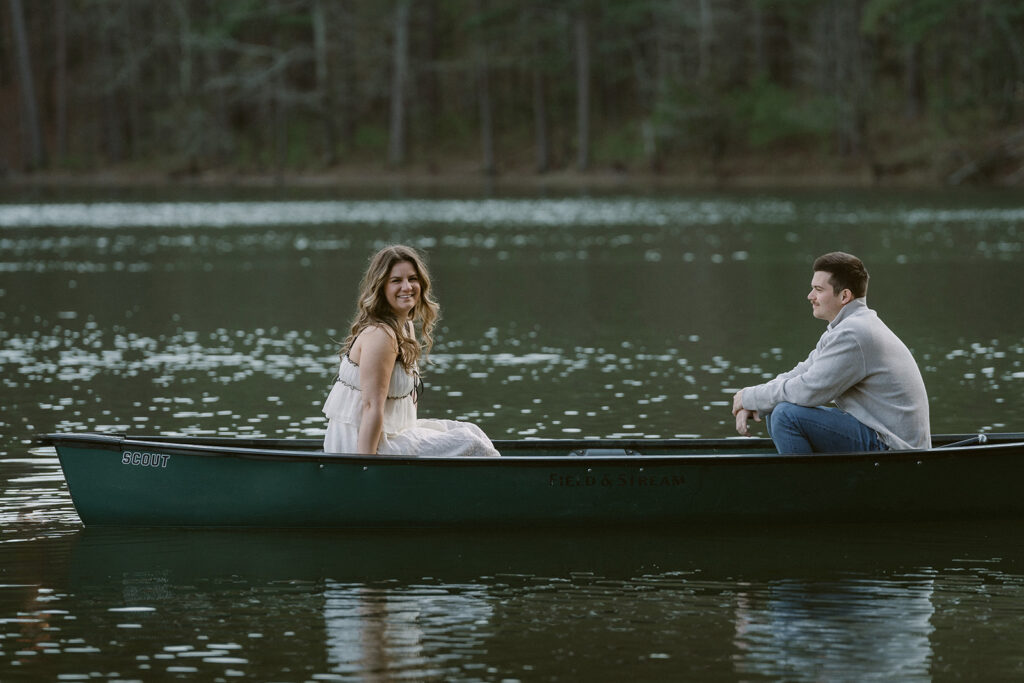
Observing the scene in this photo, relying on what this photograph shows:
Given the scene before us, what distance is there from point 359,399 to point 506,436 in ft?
11.3

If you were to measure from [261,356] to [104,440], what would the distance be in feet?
27.8

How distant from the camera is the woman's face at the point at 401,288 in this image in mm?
9273

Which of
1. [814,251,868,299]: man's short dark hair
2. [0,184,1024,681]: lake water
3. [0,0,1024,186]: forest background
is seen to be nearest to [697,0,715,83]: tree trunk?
[0,0,1024,186]: forest background

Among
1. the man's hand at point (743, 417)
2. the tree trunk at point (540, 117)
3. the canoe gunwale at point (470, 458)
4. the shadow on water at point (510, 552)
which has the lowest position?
the shadow on water at point (510, 552)

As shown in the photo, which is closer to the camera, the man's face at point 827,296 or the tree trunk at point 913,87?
the man's face at point 827,296

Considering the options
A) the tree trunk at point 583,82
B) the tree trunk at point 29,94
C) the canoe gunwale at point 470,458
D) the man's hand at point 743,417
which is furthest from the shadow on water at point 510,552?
the tree trunk at point 29,94

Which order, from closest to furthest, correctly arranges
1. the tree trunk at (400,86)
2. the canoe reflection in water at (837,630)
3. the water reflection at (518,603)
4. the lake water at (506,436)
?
1. the canoe reflection in water at (837,630)
2. the water reflection at (518,603)
3. the lake water at (506,436)
4. the tree trunk at (400,86)

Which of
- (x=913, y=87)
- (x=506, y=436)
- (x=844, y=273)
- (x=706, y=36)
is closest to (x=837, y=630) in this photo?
(x=844, y=273)

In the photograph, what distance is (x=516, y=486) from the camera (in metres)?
9.50

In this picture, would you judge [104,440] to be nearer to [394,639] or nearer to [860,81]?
[394,639]

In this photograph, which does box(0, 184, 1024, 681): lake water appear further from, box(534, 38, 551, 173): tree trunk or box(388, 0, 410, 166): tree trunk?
box(388, 0, 410, 166): tree trunk

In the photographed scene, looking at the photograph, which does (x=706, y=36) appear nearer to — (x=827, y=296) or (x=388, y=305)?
(x=827, y=296)

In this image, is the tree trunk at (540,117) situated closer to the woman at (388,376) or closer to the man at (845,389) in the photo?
the woman at (388,376)

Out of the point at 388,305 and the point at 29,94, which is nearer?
the point at 388,305
